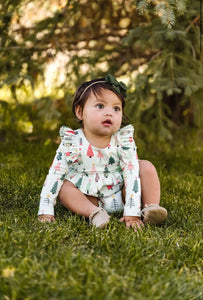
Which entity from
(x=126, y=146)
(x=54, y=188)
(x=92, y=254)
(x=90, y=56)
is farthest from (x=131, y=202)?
(x=90, y=56)

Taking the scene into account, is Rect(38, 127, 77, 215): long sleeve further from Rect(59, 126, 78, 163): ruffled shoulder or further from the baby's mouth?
the baby's mouth

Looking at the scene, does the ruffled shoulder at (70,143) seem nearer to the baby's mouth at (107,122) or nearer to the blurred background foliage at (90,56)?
the baby's mouth at (107,122)

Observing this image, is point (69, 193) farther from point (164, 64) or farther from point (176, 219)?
point (164, 64)

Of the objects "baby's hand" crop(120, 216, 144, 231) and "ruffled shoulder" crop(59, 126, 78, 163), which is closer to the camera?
"baby's hand" crop(120, 216, 144, 231)

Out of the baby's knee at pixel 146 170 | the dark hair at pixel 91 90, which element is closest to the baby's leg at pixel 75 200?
the baby's knee at pixel 146 170

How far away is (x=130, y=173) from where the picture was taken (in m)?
2.34

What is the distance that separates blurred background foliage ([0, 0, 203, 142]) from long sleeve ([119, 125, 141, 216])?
0.73 m

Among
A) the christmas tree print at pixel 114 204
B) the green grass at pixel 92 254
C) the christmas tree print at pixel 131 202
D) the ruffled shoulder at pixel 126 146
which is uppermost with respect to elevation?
the ruffled shoulder at pixel 126 146

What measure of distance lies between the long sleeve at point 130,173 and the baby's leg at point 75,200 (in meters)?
0.20

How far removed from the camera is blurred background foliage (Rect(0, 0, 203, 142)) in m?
3.54

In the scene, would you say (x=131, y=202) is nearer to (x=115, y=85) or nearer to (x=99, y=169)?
(x=99, y=169)

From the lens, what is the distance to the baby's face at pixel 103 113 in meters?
2.29

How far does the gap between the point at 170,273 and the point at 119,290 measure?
0.29 metres

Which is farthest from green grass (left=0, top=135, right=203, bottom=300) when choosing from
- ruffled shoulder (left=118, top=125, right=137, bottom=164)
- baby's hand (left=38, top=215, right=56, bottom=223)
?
ruffled shoulder (left=118, top=125, right=137, bottom=164)
